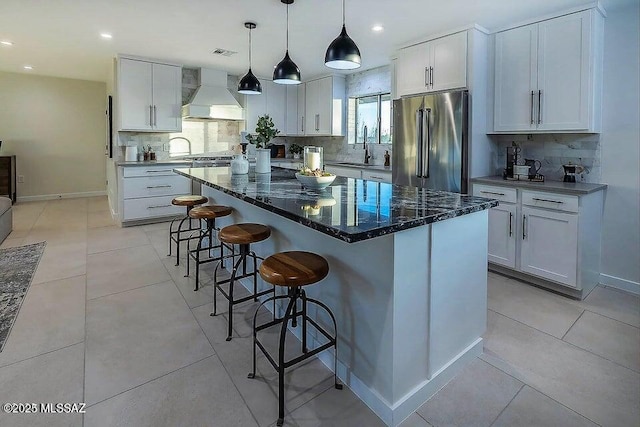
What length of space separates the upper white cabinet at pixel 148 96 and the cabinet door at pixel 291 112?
206 cm

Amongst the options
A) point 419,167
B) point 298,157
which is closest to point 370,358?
point 419,167

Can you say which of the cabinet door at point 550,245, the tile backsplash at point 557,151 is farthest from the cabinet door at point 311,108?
the cabinet door at point 550,245

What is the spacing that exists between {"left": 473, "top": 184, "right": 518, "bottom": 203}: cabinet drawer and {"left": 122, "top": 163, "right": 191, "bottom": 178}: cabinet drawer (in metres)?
4.38

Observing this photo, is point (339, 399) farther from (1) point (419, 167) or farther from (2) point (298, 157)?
(2) point (298, 157)

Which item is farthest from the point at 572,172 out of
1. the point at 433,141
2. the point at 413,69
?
the point at 413,69

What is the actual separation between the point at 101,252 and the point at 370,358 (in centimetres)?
371

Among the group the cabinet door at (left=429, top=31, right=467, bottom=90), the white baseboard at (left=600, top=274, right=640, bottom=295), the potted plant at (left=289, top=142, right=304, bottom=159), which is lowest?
the white baseboard at (left=600, top=274, right=640, bottom=295)

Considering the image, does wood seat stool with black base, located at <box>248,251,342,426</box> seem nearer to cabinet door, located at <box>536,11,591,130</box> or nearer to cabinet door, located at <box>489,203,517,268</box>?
cabinet door, located at <box>489,203,517,268</box>

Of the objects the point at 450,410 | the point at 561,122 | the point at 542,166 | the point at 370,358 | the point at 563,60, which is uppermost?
the point at 563,60

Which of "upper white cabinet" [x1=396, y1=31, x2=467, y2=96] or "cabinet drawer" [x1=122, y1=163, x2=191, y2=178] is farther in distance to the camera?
"cabinet drawer" [x1=122, y1=163, x2=191, y2=178]

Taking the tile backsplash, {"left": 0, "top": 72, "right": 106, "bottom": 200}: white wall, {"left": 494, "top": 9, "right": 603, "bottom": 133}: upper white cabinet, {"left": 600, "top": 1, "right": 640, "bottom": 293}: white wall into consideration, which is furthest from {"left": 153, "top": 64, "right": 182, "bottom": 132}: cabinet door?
{"left": 600, "top": 1, "right": 640, "bottom": 293}: white wall

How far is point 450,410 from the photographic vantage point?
1.71 m

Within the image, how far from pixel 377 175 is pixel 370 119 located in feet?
5.11

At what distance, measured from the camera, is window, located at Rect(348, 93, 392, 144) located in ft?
19.0
